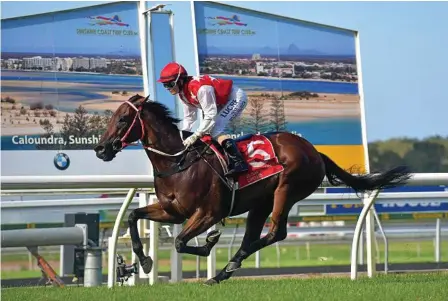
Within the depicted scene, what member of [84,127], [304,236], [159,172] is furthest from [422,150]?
[159,172]

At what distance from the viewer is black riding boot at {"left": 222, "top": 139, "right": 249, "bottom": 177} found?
7.54 meters

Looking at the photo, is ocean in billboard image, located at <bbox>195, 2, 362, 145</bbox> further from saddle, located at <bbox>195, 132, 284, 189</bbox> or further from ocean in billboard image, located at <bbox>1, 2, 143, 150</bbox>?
saddle, located at <bbox>195, 132, 284, 189</bbox>

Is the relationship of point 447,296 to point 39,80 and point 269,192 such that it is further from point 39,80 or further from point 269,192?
point 39,80

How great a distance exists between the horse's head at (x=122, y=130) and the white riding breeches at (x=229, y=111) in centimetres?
57

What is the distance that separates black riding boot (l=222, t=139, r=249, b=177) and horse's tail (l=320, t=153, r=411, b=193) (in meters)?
1.00

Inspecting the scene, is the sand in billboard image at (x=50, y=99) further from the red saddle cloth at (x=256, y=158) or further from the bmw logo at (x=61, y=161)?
the red saddle cloth at (x=256, y=158)

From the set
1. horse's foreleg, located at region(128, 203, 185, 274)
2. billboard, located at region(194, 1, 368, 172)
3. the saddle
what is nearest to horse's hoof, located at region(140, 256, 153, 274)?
horse's foreleg, located at region(128, 203, 185, 274)

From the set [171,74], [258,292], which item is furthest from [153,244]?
[258,292]

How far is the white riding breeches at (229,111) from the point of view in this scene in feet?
25.6

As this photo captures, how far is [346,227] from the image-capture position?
14.2 metres

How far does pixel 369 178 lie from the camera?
8383mm

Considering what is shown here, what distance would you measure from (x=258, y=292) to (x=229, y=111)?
181cm

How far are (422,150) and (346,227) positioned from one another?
5188 mm

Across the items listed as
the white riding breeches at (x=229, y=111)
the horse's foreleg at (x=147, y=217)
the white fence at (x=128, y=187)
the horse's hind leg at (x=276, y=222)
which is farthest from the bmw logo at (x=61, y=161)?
the horse's hind leg at (x=276, y=222)
